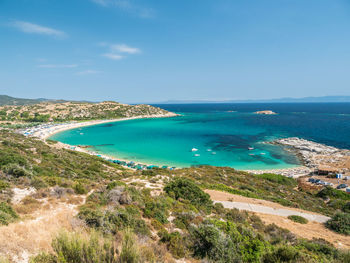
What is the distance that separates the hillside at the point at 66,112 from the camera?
9156 cm

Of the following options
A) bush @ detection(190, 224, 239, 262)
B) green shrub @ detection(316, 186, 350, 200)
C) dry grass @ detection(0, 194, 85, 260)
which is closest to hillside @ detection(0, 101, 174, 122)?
dry grass @ detection(0, 194, 85, 260)

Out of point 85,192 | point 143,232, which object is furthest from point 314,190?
point 85,192

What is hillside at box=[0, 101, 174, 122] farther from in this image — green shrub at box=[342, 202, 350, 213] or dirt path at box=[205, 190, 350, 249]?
green shrub at box=[342, 202, 350, 213]

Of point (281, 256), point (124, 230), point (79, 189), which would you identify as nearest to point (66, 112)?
point (79, 189)

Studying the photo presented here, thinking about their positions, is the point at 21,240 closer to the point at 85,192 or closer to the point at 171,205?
the point at 85,192

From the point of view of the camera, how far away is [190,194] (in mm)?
13711

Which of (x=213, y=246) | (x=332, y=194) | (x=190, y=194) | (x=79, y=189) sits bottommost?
(x=332, y=194)

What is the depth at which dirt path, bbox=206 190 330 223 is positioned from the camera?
1390cm

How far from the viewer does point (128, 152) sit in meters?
43.8

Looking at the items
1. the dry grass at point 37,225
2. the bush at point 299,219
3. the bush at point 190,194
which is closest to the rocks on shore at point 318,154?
the bush at point 299,219

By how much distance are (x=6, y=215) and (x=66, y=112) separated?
118m

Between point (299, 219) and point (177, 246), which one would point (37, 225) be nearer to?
point (177, 246)

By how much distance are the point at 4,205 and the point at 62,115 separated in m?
112

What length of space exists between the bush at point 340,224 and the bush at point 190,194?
829 cm
